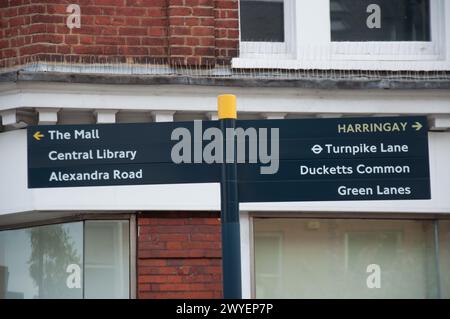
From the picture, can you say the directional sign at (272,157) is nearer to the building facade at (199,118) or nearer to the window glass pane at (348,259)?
the building facade at (199,118)

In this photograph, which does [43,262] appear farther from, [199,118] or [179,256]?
[199,118]

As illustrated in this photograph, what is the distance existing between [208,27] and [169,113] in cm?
89

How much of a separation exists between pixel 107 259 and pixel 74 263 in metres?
0.28

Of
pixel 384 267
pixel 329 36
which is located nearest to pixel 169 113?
pixel 329 36

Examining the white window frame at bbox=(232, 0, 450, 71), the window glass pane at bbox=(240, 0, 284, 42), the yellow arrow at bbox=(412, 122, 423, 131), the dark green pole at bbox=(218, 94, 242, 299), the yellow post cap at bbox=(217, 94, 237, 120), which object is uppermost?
the window glass pane at bbox=(240, 0, 284, 42)

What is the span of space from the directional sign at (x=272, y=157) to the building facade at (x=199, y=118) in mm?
2247

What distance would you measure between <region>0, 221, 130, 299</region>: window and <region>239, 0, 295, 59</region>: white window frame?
1.83 meters

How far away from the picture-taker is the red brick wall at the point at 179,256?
9.70 m

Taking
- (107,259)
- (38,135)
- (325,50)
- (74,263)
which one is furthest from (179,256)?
(38,135)

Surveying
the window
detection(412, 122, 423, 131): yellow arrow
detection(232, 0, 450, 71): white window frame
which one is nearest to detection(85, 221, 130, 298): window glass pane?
the window

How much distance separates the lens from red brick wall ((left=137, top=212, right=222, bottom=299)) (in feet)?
31.8

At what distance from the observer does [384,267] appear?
33.5ft

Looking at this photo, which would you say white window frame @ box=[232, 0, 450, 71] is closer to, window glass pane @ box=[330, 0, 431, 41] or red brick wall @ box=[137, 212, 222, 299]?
window glass pane @ box=[330, 0, 431, 41]

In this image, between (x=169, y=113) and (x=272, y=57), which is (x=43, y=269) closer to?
(x=169, y=113)
